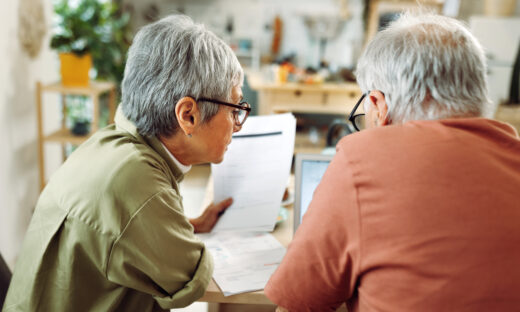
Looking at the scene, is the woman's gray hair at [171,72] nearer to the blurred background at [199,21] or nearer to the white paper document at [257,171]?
the blurred background at [199,21]

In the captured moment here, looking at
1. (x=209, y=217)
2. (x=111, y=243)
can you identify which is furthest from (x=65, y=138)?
(x=111, y=243)

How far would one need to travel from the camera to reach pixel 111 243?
2.99 feet

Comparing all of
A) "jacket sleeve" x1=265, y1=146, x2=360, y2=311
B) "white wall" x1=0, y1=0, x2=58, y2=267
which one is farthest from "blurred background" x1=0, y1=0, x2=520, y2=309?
"jacket sleeve" x1=265, y1=146, x2=360, y2=311

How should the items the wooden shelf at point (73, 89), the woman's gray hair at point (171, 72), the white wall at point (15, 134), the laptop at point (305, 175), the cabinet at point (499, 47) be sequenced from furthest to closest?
1. the cabinet at point (499, 47)
2. the wooden shelf at point (73, 89)
3. the white wall at point (15, 134)
4. the laptop at point (305, 175)
5. the woman's gray hair at point (171, 72)

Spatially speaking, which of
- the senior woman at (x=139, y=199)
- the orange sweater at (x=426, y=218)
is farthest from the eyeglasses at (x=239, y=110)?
the orange sweater at (x=426, y=218)

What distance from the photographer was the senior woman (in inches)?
36.3

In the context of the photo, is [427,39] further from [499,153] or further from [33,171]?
[33,171]

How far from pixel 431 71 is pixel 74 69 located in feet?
8.13

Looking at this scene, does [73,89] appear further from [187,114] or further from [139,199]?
[139,199]

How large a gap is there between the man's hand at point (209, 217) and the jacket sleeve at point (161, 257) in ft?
1.03

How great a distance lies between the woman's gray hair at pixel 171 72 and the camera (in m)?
1.01

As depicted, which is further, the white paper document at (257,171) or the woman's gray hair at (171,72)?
the white paper document at (257,171)

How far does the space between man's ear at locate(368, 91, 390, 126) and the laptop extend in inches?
13.9

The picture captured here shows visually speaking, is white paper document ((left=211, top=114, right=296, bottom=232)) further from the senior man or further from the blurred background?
the senior man
